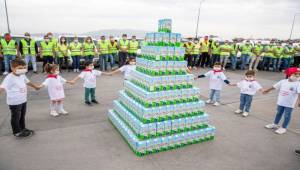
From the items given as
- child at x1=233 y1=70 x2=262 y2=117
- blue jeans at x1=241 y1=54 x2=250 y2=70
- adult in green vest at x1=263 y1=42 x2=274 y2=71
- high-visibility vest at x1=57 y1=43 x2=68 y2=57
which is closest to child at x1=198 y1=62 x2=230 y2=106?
child at x1=233 y1=70 x2=262 y2=117

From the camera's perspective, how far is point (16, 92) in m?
4.46

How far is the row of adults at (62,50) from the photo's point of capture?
35.1ft

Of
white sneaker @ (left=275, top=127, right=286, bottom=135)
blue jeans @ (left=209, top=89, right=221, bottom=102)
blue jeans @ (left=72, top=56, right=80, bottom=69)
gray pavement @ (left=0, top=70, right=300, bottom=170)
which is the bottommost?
gray pavement @ (left=0, top=70, right=300, bottom=170)

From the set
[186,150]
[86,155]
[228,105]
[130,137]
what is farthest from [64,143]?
[228,105]

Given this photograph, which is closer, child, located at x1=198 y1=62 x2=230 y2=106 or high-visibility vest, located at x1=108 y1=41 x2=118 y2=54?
child, located at x1=198 y1=62 x2=230 y2=106

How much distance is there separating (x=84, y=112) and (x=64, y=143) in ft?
5.99

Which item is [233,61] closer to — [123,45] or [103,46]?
[123,45]

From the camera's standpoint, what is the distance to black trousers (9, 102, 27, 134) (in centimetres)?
450

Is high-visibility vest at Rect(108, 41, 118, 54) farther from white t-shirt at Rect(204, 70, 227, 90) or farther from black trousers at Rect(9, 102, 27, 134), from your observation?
black trousers at Rect(9, 102, 27, 134)

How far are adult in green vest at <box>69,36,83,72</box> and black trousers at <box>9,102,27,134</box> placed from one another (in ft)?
25.4

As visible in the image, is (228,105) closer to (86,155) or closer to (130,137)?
(130,137)

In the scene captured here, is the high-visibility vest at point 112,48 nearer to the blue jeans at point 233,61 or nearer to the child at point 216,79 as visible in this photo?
the child at point 216,79

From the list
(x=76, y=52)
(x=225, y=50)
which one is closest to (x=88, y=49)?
(x=76, y=52)

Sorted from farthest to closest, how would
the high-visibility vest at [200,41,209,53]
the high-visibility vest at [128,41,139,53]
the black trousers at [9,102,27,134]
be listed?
the high-visibility vest at [200,41,209,53] → the high-visibility vest at [128,41,139,53] → the black trousers at [9,102,27,134]
